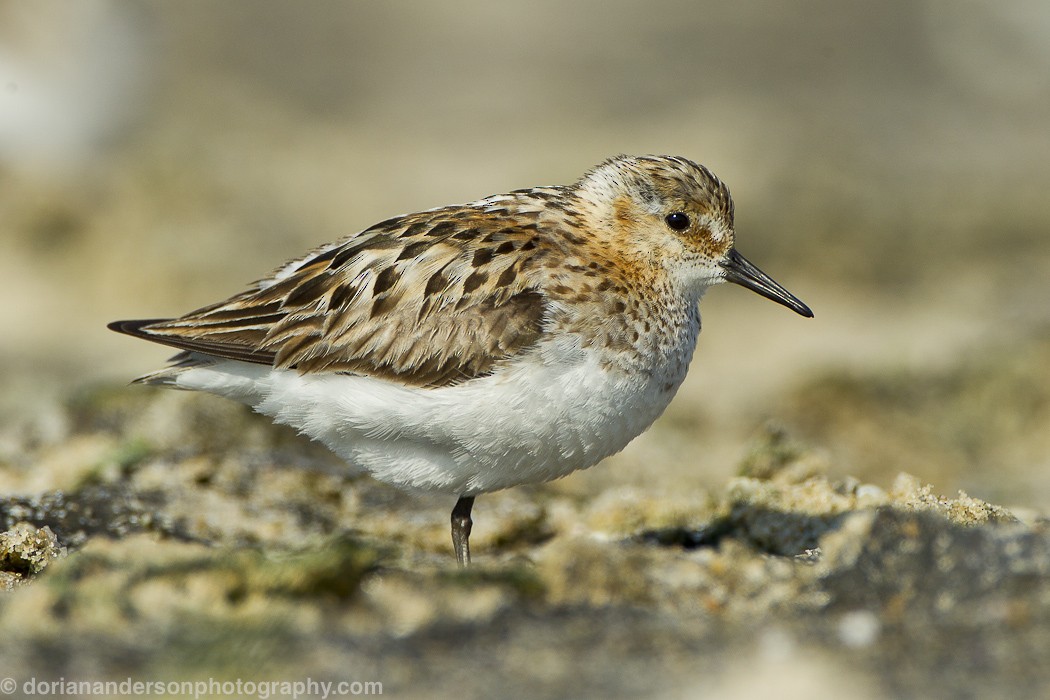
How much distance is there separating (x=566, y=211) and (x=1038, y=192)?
10920mm

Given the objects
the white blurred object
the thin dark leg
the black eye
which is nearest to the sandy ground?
the white blurred object

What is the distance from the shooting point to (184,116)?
59.0 feet

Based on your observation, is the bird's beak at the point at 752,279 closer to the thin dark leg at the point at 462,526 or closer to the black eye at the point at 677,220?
the black eye at the point at 677,220

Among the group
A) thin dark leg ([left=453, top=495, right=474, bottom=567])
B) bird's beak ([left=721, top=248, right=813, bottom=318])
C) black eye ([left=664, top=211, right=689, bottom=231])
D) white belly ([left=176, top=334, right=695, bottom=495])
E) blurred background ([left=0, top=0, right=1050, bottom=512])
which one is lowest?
thin dark leg ([left=453, top=495, right=474, bottom=567])

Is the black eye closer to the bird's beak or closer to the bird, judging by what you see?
the bird

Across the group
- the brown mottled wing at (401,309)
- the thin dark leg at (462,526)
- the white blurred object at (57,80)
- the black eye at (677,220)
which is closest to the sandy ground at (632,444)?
the white blurred object at (57,80)

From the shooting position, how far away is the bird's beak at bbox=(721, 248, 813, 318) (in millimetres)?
6105

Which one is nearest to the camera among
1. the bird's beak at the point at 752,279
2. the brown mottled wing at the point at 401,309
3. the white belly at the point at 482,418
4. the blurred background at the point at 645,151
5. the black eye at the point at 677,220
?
the white belly at the point at 482,418

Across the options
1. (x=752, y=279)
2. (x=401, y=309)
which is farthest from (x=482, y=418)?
(x=752, y=279)

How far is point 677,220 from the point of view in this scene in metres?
5.98

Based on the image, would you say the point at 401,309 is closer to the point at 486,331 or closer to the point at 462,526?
the point at 486,331

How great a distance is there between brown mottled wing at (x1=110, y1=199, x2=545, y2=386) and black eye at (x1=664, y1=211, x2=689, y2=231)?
656 millimetres

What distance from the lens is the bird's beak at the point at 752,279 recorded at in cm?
611

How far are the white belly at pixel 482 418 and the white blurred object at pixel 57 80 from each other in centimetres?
1107
